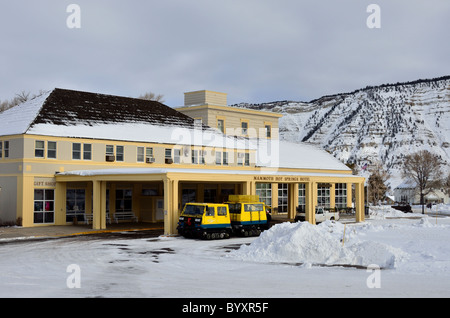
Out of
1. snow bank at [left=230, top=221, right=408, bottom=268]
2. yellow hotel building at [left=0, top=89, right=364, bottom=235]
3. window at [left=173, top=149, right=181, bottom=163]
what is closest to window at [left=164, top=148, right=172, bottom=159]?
yellow hotel building at [left=0, top=89, right=364, bottom=235]

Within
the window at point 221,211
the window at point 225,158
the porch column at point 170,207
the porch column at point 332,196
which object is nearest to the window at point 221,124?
the window at point 225,158

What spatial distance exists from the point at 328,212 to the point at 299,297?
105 feet

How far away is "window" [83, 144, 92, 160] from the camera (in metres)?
38.6

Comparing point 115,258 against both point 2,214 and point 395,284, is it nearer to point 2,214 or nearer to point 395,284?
point 395,284

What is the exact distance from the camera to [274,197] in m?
55.2

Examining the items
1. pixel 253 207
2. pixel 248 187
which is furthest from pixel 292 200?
pixel 253 207

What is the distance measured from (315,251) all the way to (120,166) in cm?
2267

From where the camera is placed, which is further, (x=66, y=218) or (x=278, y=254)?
(x=66, y=218)

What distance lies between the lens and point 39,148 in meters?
36.3

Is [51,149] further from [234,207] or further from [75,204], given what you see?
[234,207]

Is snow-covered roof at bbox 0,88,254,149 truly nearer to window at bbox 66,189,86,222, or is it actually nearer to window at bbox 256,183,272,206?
window at bbox 66,189,86,222
